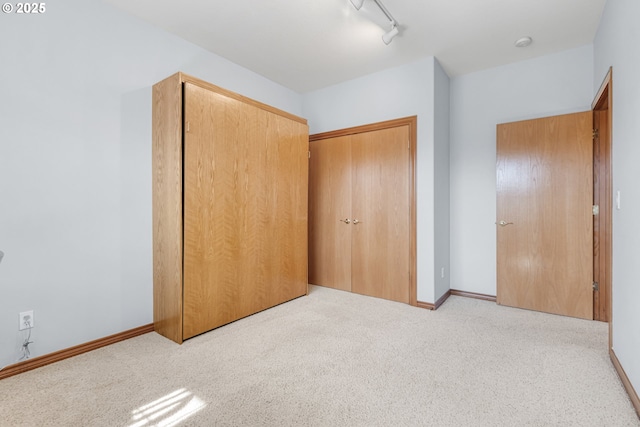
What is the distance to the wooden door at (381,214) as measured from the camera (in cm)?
325

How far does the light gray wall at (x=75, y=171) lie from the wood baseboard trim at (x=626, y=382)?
3.22 meters

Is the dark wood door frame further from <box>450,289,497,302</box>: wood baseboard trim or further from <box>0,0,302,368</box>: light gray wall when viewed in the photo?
<box>0,0,302,368</box>: light gray wall

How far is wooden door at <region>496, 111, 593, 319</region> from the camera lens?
2.80 m

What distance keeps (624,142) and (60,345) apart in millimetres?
3856

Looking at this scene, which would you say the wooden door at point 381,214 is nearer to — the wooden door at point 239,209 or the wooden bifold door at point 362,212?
the wooden bifold door at point 362,212

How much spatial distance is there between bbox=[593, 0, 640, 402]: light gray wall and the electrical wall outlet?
138 inches

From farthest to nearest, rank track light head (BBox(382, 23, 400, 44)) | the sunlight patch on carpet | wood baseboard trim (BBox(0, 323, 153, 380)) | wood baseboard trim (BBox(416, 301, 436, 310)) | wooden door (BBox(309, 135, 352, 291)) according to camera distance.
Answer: wooden door (BBox(309, 135, 352, 291)), wood baseboard trim (BBox(416, 301, 436, 310)), track light head (BBox(382, 23, 400, 44)), wood baseboard trim (BBox(0, 323, 153, 380)), the sunlight patch on carpet

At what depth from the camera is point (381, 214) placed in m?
3.39

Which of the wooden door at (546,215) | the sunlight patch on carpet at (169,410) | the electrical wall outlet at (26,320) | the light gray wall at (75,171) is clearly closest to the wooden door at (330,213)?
the wooden door at (546,215)

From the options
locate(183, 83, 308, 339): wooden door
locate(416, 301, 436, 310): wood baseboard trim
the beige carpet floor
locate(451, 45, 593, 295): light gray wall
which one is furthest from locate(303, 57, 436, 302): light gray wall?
locate(183, 83, 308, 339): wooden door

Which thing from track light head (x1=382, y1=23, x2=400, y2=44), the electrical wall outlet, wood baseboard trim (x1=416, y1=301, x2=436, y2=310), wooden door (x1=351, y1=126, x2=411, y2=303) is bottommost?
wood baseboard trim (x1=416, y1=301, x2=436, y2=310)

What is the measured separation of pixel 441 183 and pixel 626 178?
1.64 m

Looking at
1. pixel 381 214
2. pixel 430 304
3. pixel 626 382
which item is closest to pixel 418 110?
pixel 381 214

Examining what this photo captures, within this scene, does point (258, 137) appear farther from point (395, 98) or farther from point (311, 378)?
point (311, 378)
